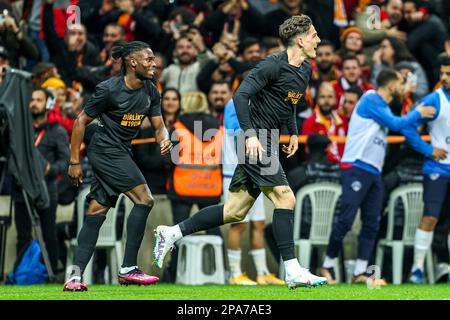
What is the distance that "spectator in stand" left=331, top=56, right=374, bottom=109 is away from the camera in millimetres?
16562

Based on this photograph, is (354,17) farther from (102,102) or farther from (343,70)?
(102,102)

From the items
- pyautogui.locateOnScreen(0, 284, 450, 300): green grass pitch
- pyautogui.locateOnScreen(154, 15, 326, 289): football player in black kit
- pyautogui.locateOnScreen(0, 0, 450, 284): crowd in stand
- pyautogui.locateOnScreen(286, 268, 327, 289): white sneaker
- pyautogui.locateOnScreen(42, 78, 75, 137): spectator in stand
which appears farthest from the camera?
pyautogui.locateOnScreen(42, 78, 75, 137): spectator in stand

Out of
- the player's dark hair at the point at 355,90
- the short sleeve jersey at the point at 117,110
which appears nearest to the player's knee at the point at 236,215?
the short sleeve jersey at the point at 117,110

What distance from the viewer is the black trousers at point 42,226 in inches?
557

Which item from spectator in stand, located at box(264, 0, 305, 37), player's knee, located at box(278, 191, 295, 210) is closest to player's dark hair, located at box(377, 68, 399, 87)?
player's knee, located at box(278, 191, 295, 210)

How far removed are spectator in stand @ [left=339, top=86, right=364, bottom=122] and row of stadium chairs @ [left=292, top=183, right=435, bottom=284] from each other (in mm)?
1286

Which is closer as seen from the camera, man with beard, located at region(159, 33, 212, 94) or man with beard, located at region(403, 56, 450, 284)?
man with beard, located at region(403, 56, 450, 284)

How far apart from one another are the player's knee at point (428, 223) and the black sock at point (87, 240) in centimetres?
453

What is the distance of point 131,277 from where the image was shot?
11.0 metres

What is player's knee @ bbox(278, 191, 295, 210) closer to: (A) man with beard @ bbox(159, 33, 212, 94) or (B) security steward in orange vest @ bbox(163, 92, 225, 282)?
(B) security steward in orange vest @ bbox(163, 92, 225, 282)

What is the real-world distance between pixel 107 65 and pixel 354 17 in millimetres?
4536

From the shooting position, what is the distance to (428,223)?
14023 mm

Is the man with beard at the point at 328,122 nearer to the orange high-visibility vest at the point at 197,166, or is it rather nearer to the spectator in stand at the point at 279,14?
the orange high-visibility vest at the point at 197,166
